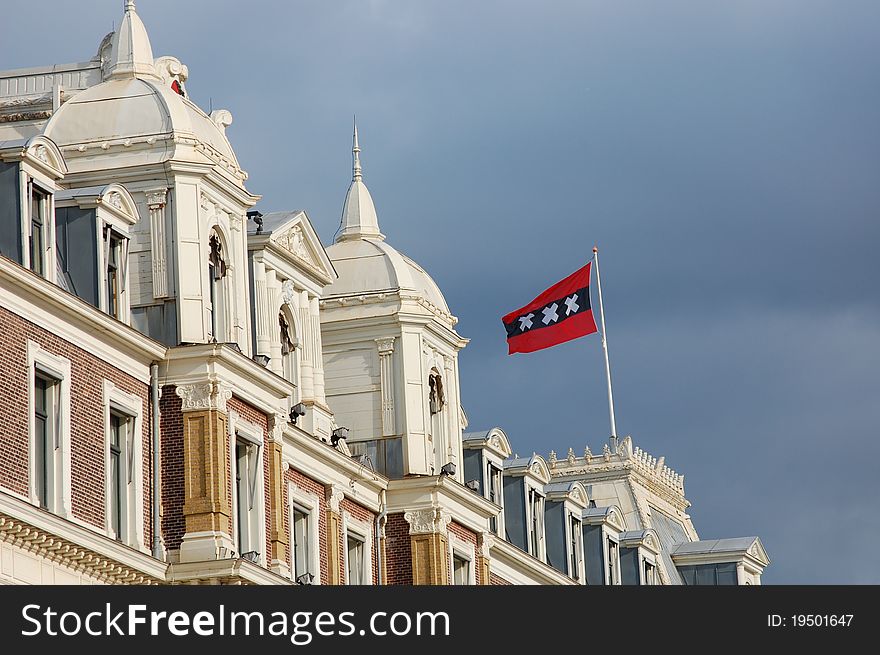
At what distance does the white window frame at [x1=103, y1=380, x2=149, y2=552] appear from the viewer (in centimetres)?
5003

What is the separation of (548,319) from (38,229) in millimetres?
28036

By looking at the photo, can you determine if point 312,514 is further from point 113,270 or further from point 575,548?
point 575,548

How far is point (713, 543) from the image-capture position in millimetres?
95250

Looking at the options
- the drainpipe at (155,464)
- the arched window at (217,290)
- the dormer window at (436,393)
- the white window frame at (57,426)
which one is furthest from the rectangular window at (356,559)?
the white window frame at (57,426)

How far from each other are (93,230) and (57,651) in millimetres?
14600

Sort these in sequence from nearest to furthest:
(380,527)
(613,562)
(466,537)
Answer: (380,527)
(466,537)
(613,562)

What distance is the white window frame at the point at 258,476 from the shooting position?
52562 mm

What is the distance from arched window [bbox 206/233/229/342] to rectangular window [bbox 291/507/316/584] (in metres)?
5.28

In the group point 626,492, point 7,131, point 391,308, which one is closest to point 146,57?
point 7,131

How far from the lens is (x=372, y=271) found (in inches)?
2581

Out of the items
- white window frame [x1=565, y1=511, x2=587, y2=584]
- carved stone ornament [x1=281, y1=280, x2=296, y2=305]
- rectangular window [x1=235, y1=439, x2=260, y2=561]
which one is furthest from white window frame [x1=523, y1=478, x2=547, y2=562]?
rectangular window [x1=235, y1=439, x2=260, y2=561]

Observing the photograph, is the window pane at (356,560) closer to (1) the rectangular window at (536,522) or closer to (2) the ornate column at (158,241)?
(2) the ornate column at (158,241)

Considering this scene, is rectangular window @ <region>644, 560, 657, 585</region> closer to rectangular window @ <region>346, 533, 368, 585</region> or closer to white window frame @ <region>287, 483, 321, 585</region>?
rectangular window @ <region>346, 533, 368, 585</region>

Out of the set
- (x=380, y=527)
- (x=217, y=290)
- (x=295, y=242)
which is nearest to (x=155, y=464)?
(x=217, y=290)
